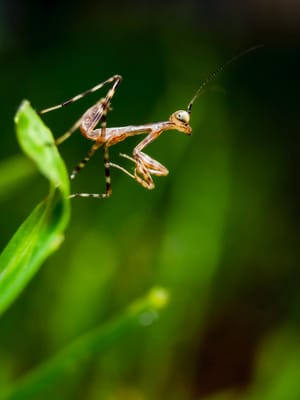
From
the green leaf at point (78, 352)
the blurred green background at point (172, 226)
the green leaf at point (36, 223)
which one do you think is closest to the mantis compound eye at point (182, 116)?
the blurred green background at point (172, 226)

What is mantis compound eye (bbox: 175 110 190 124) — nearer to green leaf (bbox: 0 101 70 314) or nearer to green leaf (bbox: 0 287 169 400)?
green leaf (bbox: 0 287 169 400)

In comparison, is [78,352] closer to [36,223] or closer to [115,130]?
[36,223]

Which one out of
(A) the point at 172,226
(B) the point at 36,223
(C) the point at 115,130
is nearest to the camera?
(B) the point at 36,223

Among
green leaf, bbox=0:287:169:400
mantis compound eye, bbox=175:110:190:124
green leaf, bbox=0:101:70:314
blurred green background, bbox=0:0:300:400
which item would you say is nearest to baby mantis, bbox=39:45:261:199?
mantis compound eye, bbox=175:110:190:124

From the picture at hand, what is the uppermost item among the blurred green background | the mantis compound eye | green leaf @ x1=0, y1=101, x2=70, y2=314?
green leaf @ x1=0, y1=101, x2=70, y2=314

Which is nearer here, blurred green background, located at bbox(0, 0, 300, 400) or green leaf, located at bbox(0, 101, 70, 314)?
green leaf, located at bbox(0, 101, 70, 314)

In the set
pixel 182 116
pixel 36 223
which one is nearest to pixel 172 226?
pixel 182 116

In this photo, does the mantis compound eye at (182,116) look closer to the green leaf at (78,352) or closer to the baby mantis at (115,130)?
the baby mantis at (115,130)
